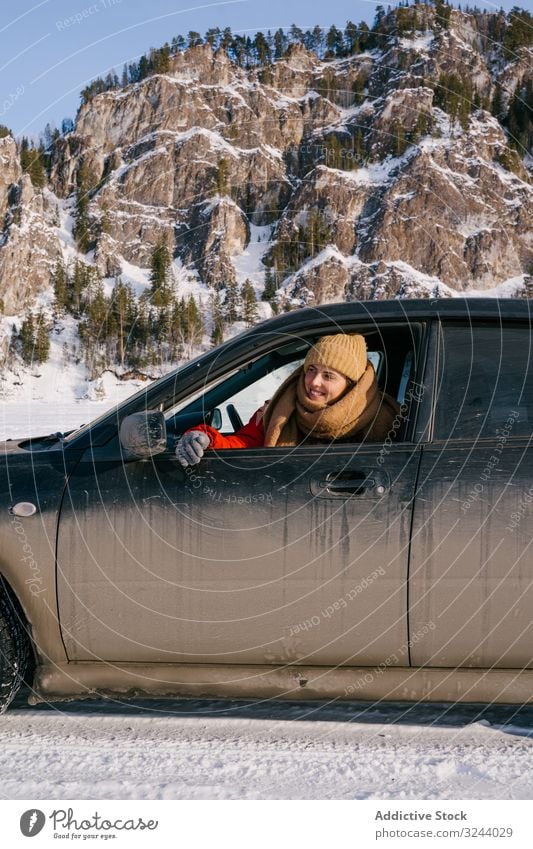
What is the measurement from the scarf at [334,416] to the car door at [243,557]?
0.12 meters

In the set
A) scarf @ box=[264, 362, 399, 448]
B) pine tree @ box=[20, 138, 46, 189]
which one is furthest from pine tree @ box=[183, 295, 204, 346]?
pine tree @ box=[20, 138, 46, 189]

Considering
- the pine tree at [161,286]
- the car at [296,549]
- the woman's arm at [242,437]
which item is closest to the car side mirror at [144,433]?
the car at [296,549]

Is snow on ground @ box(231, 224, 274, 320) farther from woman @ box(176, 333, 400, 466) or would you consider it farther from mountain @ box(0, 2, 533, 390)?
woman @ box(176, 333, 400, 466)

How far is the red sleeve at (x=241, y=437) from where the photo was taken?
3.13 metres

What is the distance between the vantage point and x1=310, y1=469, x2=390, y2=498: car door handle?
289 centimetres

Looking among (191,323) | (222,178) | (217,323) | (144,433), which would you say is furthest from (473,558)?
(222,178)

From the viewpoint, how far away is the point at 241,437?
3.29 metres

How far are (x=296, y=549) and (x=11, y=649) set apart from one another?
1.19 metres

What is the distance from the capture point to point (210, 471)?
299 centimetres

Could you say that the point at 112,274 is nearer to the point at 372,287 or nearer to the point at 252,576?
the point at 372,287

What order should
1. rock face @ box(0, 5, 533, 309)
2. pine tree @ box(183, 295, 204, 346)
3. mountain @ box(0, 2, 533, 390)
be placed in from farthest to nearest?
mountain @ box(0, 2, 533, 390) < rock face @ box(0, 5, 533, 309) < pine tree @ box(183, 295, 204, 346)

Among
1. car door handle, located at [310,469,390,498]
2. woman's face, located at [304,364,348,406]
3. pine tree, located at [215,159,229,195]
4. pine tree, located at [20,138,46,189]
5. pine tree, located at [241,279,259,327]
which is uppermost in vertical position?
pine tree, located at [20,138,46,189]

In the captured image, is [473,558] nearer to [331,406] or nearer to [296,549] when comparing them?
[296,549]

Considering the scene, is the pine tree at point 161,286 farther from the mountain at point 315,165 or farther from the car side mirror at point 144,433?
the car side mirror at point 144,433
